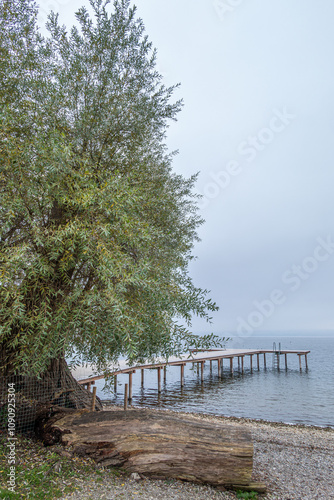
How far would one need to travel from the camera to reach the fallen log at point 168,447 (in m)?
6.46

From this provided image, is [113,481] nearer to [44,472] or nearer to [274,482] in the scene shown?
[44,472]

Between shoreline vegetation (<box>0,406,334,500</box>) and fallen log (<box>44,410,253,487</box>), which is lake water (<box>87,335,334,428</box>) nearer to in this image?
shoreline vegetation (<box>0,406,334,500</box>)

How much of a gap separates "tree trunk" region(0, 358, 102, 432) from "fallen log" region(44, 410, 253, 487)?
43.0 inches

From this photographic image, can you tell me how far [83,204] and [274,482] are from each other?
23.9ft

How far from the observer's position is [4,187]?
20.9 feet

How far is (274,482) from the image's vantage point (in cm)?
722

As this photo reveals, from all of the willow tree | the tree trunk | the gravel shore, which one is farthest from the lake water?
the willow tree

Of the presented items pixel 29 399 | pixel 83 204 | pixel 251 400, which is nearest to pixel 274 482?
pixel 29 399

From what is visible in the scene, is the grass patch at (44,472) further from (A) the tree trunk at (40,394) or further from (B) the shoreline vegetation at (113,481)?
(A) the tree trunk at (40,394)

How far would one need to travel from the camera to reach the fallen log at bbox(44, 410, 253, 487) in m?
6.46

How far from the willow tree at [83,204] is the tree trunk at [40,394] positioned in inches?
9.8

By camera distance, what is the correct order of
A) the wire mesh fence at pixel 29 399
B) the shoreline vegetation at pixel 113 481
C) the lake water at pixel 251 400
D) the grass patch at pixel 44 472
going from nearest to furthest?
the grass patch at pixel 44 472 < the shoreline vegetation at pixel 113 481 < the wire mesh fence at pixel 29 399 < the lake water at pixel 251 400

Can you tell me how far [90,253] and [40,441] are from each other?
503 cm

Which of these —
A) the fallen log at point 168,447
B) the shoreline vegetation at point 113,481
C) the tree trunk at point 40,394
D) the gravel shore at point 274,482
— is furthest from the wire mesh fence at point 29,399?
the gravel shore at point 274,482
